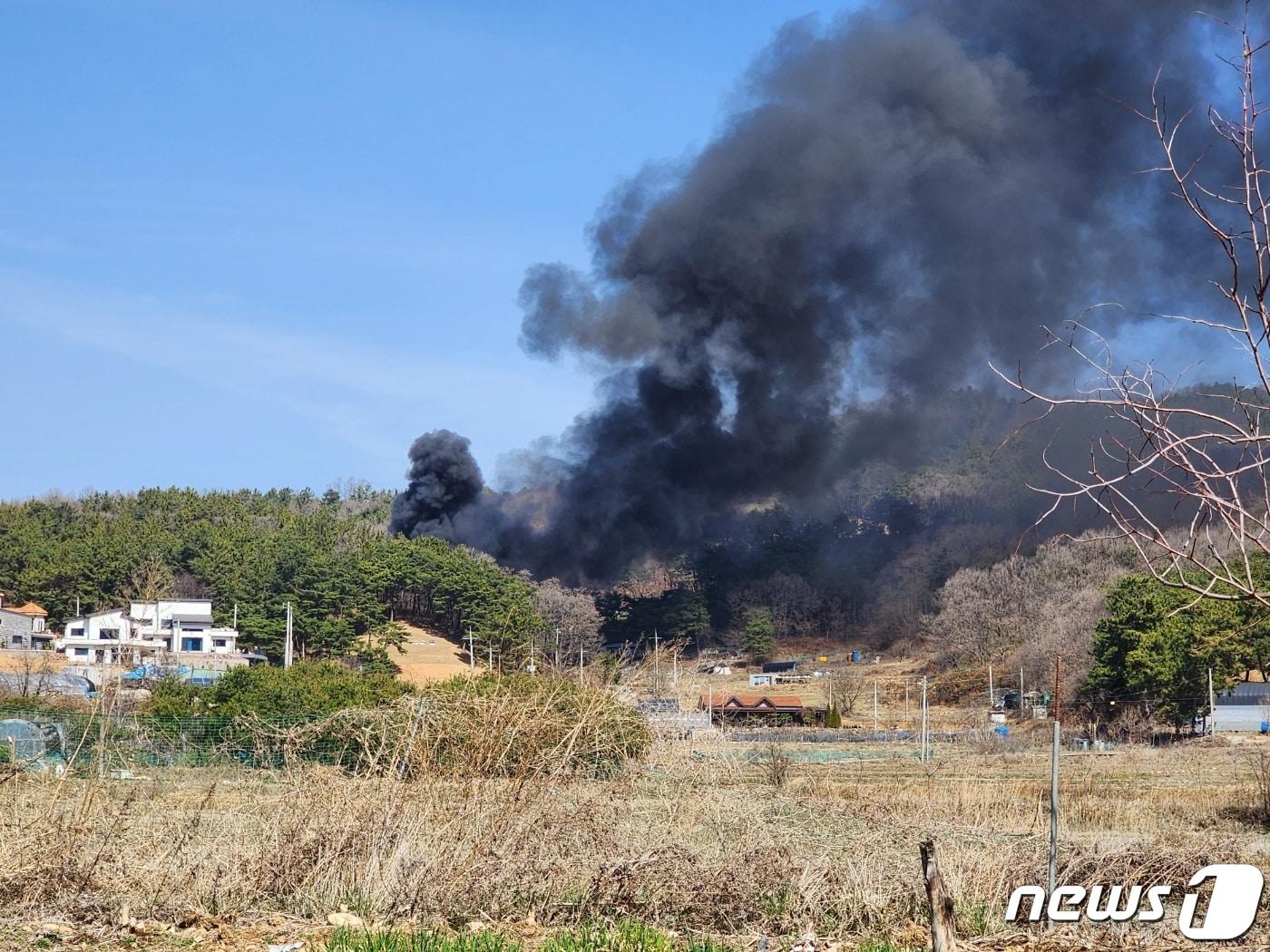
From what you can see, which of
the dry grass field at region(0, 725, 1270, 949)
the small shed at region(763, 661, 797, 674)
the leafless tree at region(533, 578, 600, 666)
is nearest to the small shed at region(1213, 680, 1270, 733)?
the leafless tree at region(533, 578, 600, 666)

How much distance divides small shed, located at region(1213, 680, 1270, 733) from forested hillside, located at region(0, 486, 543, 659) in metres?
25.8

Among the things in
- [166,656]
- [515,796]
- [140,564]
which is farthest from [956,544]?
[515,796]

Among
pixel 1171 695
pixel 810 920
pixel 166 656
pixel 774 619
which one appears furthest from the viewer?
pixel 774 619

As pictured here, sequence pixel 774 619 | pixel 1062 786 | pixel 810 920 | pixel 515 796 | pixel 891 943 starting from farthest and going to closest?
pixel 774 619
pixel 1062 786
pixel 515 796
pixel 810 920
pixel 891 943

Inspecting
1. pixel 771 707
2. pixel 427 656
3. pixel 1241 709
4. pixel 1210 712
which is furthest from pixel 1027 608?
pixel 427 656

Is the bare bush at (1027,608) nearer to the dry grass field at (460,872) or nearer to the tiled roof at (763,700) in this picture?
the tiled roof at (763,700)

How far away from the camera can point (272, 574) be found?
7519 cm

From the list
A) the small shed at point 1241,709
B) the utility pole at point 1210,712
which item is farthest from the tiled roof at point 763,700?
the small shed at point 1241,709

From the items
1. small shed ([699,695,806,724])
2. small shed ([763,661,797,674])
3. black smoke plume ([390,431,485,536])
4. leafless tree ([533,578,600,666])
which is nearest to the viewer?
small shed ([699,695,806,724])

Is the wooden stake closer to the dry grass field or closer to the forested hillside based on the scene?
the dry grass field

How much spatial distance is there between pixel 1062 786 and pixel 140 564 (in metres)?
62.3

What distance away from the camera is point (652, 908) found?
887 centimetres

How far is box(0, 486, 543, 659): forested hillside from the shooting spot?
6838 centimetres

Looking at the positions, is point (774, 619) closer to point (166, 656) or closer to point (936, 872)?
point (166, 656)
